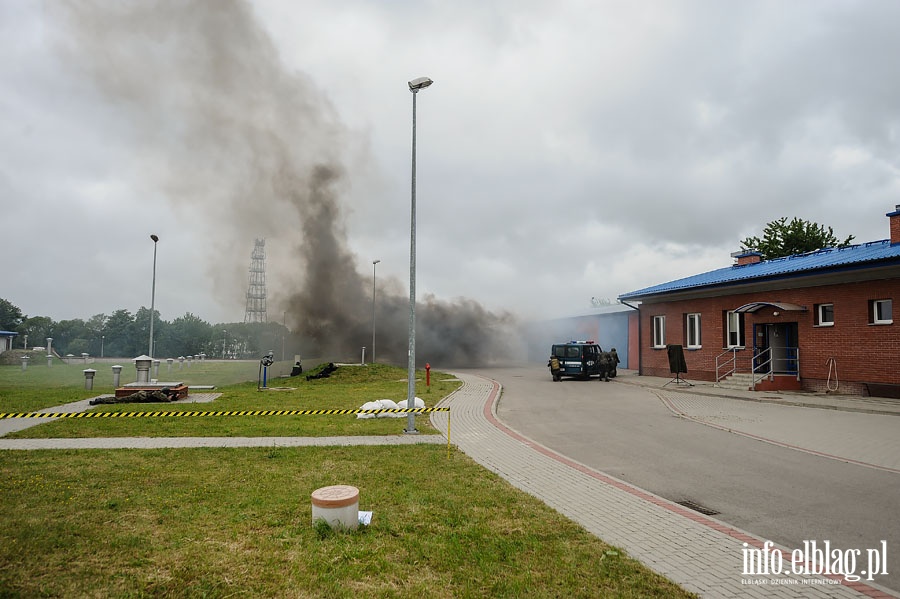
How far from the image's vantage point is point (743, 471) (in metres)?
8.26

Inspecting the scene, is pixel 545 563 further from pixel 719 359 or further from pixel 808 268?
pixel 719 359

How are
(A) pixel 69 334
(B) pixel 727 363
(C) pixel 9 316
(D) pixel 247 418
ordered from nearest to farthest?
(D) pixel 247 418, (B) pixel 727 363, (C) pixel 9 316, (A) pixel 69 334

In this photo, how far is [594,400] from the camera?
18.0m

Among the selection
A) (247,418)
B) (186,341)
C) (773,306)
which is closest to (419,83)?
(247,418)

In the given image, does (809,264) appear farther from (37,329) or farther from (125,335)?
(37,329)

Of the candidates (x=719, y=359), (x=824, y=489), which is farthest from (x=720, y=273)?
(x=824, y=489)

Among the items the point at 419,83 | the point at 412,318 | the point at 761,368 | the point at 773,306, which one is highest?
the point at 419,83

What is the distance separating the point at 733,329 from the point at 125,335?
91.3 metres

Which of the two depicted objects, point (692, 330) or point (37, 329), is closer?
point (692, 330)

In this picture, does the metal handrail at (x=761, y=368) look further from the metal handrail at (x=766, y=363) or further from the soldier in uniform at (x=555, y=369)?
the soldier in uniform at (x=555, y=369)

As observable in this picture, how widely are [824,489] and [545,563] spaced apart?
4926 mm

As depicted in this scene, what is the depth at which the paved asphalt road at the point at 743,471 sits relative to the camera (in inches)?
227

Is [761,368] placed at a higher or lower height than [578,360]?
lower

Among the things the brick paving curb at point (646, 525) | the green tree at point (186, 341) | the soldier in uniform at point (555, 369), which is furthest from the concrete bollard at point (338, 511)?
the green tree at point (186, 341)
